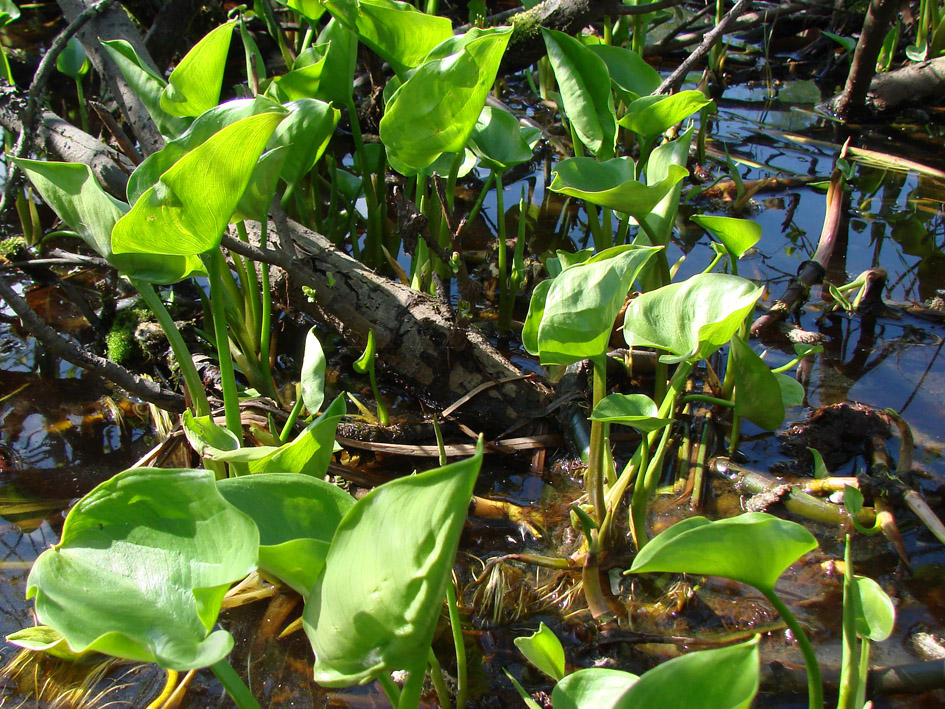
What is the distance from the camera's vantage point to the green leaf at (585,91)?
53.7 inches

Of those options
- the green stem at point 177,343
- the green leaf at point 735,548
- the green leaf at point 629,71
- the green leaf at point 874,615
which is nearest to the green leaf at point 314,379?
the green stem at point 177,343

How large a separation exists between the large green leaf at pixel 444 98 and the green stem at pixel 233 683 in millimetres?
827

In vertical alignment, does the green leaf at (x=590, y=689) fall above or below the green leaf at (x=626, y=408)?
below

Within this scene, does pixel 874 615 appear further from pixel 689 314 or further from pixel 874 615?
pixel 689 314

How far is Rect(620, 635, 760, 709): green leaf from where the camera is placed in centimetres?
49

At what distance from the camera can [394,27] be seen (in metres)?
1.33

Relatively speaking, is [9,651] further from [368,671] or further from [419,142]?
[419,142]

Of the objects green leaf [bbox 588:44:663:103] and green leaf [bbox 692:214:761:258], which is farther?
green leaf [bbox 588:44:663:103]

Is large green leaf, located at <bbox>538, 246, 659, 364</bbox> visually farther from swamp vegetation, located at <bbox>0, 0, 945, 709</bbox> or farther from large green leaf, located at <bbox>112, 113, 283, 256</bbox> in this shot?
large green leaf, located at <bbox>112, 113, 283, 256</bbox>

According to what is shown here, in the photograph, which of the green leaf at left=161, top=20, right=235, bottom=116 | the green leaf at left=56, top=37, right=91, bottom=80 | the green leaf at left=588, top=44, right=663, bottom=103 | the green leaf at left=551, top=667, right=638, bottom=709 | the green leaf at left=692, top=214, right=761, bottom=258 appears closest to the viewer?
the green leaf at left=551, top=667, right=638, bottom=709

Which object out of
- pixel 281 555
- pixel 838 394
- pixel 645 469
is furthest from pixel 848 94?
pixel 281 555

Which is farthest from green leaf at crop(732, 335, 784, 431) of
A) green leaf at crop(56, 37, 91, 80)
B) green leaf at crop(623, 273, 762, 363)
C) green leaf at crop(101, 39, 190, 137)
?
green leaf at crop(56, 37, 91, 80)

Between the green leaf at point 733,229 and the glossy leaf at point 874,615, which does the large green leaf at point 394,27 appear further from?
the glossy leaf at point 874,615

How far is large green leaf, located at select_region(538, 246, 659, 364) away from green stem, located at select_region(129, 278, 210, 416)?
0.51 metres
